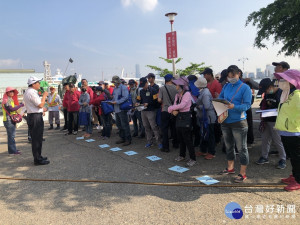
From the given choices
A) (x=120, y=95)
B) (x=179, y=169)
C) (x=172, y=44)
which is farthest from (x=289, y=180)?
(x=172, y=44)

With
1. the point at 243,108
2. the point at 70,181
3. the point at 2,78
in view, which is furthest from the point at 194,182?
the point at 2,78

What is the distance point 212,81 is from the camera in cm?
510

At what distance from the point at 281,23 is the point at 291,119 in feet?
22.1

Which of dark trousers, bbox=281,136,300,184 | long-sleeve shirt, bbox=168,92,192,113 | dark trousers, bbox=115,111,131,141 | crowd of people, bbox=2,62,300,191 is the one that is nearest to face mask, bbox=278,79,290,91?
crowd of people, bbox=2,62,300,191

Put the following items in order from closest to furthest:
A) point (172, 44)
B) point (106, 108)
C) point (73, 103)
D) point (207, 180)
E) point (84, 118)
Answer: point (207, 180), point (106, 108), point (84, 118), point (73, 103), point (172, 44)

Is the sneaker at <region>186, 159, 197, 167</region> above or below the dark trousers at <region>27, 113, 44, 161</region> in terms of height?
below

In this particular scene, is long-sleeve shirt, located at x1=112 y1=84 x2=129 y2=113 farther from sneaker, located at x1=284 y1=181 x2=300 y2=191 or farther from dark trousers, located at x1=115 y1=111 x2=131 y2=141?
sneaker, located at x1=284 y1=181 x2=300 y2=191

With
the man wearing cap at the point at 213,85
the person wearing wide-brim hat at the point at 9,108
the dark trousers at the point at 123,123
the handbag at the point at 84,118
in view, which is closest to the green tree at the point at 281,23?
the man wearing cap at the point at 213,85

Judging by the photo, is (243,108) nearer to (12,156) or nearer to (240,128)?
(240,128)

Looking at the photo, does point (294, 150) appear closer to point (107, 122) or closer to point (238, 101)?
point (238, 101)

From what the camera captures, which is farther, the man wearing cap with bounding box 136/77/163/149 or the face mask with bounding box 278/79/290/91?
the man wearing cap with bounding box 136/77/163/149

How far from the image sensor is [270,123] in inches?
163

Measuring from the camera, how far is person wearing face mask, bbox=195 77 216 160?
4480mm

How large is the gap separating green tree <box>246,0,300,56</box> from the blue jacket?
5296mm
